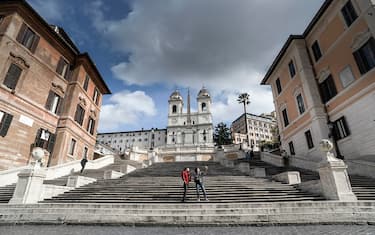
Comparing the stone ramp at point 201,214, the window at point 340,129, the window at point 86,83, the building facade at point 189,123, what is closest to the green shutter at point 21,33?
the window at point 86,83

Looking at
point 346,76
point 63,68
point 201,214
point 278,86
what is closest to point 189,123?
point 278,86

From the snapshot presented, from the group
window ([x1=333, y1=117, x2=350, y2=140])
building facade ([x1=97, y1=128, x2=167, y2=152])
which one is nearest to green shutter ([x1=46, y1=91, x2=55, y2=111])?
window ([x1=333, y1=117, x2=350, y2=140])

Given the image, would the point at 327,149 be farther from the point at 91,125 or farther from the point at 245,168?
the point at 91,125

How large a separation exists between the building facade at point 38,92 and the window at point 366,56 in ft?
85.6

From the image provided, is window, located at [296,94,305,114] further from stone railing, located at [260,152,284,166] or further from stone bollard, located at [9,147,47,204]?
stone bollard, located at [9,147,47,204]

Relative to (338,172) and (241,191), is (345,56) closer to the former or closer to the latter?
(338,172)

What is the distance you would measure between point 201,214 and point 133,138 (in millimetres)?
92173

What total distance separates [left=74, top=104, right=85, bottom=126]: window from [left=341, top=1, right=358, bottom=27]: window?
27113 mm

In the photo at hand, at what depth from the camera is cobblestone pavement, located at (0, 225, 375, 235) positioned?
16.8 ft

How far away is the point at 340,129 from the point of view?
14.5 m

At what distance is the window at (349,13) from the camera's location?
1392 cm

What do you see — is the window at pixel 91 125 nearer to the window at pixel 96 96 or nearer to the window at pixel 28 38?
the window at pixel 96 96

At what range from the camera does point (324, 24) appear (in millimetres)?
16578

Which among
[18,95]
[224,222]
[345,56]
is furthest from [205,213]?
[18,95]
